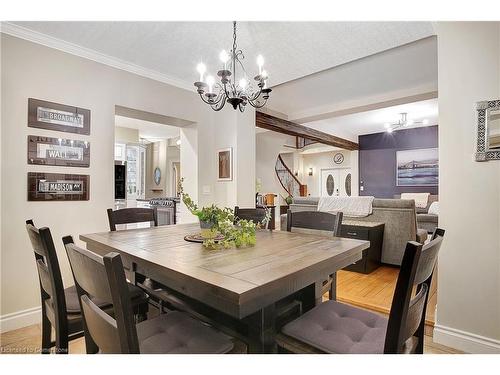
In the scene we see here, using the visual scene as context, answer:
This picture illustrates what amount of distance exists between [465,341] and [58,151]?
3.48 metres

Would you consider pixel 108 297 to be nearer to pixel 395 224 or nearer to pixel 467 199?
pixel 467 199

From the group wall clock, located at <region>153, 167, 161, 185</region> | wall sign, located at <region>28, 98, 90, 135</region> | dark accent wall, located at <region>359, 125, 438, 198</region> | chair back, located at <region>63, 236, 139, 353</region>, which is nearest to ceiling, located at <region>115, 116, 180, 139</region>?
wall clock, located at <region>153, 167, 161, 185</region>

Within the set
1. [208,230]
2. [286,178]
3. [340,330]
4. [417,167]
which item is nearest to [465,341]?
[340,330]

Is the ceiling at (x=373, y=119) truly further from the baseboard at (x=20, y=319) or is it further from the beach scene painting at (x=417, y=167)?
the baseboard at (x=20, y=319)

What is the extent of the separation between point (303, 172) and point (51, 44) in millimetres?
9410

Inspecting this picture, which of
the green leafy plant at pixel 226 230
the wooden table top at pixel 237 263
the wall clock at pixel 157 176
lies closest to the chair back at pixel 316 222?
the wooden table top at pixel 237 263

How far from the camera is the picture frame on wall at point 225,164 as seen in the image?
147 inches

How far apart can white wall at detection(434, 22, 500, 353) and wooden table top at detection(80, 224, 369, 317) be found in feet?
2.86

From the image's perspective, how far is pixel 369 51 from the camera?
2.68 metres

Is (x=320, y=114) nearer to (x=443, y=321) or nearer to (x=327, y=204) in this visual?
(x=327, y=204)

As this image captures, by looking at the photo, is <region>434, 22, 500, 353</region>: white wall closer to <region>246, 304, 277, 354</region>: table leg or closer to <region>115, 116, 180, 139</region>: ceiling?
<region>246, 304, 277, 354</region>: table leg

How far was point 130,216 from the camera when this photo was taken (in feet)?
7.61
